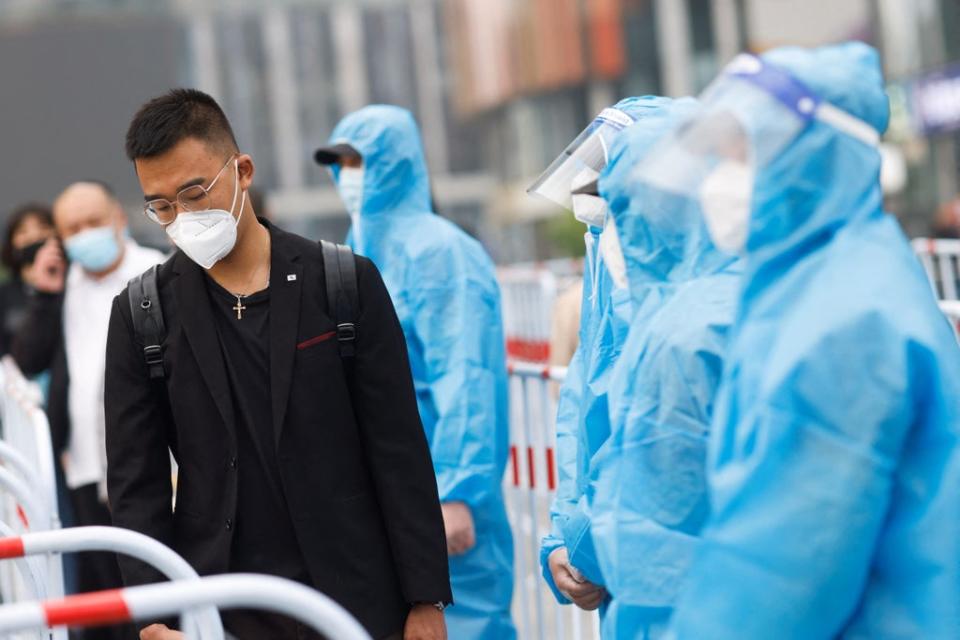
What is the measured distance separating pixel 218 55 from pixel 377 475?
4890 cm

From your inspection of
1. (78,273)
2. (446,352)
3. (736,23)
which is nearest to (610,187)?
(446,352)

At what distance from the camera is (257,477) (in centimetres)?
300

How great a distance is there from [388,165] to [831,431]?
116 inches

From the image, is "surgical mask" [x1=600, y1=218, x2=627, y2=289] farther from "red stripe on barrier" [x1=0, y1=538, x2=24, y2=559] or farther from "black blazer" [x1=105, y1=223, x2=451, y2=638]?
"red stripe on barrier" [x1=0, y1=538, x2=24, y2=559]

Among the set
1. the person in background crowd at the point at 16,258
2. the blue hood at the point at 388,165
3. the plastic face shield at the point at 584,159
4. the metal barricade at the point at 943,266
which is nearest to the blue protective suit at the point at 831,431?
the plastic face shield at the point at 584,159

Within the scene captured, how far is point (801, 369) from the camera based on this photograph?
1950 millimetres

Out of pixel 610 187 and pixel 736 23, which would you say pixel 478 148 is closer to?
pixel 736 23

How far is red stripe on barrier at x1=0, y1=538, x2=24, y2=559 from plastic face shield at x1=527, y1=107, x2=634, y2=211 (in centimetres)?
139

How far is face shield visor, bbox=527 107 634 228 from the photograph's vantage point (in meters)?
3.18

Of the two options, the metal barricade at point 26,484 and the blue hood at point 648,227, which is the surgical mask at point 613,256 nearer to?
the blue hood at point 648,227

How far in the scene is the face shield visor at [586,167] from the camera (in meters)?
3.18

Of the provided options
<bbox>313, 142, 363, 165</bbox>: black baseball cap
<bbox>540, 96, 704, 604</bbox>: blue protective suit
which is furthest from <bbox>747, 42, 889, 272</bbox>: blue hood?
<bbox>313, 142, 363, 165</bbox>: black baseball cap

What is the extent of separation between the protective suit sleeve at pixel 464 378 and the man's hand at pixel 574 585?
3.58 ft

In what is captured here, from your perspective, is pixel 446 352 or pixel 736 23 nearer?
pixel 446 352
